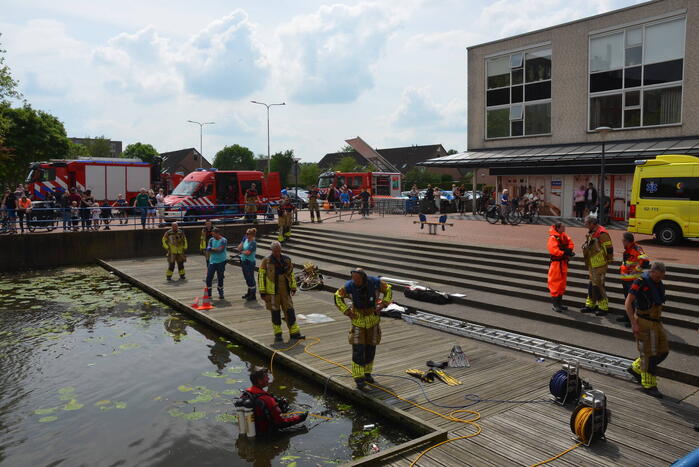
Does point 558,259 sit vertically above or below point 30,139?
below

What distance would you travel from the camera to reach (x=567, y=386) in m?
6.93

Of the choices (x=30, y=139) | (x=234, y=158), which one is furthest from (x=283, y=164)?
(x=30, y=139)

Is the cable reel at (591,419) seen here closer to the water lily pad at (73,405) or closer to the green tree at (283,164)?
the water lily pad at (73,405)

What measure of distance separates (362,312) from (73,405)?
13.8 feet

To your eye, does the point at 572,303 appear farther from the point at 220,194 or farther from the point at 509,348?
the point at 220,194

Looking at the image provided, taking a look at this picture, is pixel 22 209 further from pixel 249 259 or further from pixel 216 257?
pixel 249 259

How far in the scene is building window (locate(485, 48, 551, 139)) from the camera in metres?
28.8

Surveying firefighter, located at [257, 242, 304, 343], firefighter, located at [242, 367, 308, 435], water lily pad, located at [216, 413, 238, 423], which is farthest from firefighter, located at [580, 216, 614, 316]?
water lily pad, located at [216, 413, 238, 423]

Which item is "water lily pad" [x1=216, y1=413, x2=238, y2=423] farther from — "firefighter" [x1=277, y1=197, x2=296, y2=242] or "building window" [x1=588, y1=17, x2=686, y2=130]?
"building window" [x1=588, y1=17, x2=686, y2=130]

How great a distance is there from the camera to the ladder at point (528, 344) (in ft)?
27.0

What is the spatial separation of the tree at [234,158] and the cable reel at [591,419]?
A: 9682 cm

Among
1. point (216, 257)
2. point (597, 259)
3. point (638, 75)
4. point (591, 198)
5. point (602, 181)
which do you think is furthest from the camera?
point (638, 75)

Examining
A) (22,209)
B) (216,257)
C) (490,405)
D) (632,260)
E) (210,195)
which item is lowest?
(490,405)

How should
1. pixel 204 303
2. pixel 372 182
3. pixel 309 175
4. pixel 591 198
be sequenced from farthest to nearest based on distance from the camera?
pixel 309 175
pixel 372 182
pixel 591 198
pixel 204 303
